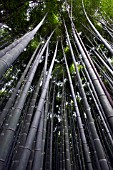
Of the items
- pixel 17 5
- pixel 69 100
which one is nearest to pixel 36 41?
pixel 17 5

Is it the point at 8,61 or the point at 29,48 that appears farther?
the point at 29,48

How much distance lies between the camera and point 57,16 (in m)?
5.01

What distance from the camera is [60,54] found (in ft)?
19.1

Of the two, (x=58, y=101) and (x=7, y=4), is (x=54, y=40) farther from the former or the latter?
(x=58, y=101)

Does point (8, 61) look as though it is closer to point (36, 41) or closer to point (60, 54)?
point (36, 41)

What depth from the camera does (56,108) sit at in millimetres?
5980

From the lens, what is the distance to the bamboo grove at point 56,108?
5.48 feet

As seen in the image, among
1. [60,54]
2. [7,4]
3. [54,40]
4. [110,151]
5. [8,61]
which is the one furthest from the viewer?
[60,54]

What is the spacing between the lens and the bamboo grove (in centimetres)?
167

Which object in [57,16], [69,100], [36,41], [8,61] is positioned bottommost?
[8,61]

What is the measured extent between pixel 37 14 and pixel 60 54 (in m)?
1.48

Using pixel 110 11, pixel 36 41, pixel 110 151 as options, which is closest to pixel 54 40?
pixel 36 41

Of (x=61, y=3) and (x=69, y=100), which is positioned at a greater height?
(x=61, y=3)

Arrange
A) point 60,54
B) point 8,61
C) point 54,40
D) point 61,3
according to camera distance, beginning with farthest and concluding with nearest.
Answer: point 60,54 → point 54,40 → point 61,3 → point 8,61
